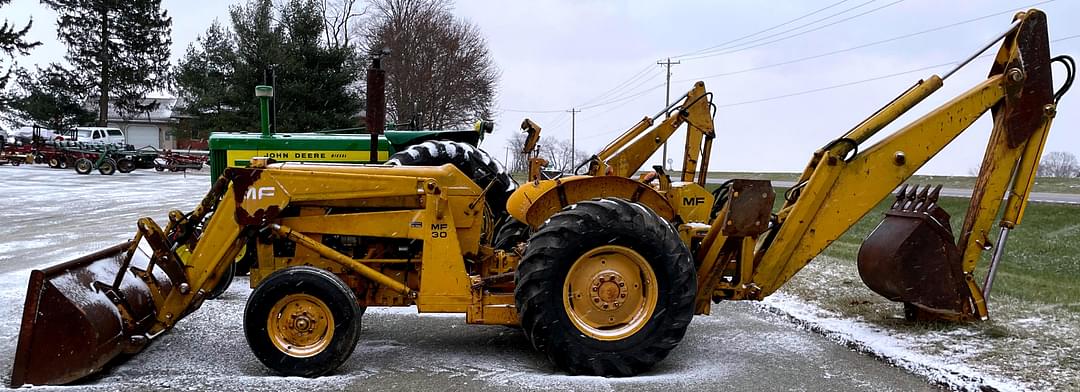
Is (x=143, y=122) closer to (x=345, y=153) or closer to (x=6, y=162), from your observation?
(x=6, y=162)

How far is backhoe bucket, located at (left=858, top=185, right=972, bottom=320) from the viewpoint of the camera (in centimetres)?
649

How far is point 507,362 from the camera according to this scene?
5.96 metres

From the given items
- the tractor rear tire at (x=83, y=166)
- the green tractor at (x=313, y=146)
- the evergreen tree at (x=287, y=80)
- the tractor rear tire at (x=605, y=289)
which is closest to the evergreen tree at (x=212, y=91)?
the evergreen tree at (x=287, y=80)

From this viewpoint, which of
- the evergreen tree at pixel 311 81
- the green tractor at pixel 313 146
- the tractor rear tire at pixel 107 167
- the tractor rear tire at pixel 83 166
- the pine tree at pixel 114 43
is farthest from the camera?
the pine tree at pixel 114 43

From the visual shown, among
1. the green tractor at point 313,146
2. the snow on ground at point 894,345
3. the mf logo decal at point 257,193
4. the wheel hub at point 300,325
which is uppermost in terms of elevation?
the green tractor at point 313,146

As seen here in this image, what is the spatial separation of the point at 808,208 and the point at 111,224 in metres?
13.5

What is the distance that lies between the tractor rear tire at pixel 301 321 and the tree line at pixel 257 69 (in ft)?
67.3

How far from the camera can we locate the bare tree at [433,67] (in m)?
43.1

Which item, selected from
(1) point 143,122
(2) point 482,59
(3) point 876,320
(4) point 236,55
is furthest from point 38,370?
(1) point 143,122

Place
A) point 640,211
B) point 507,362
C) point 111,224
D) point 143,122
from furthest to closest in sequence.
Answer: point 143,122 → point 111,224 → point 507,362 → point 640,211

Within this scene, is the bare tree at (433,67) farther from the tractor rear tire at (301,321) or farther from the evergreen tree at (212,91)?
the tractor rear tire at (301,321)

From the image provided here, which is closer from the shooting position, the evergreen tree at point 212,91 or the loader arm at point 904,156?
the loader arm at point 904,156

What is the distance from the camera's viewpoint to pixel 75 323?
16.6ft

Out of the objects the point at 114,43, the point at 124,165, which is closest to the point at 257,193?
the point at 124,165
